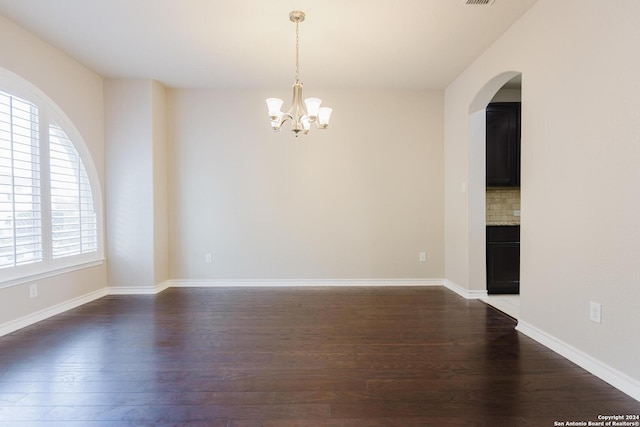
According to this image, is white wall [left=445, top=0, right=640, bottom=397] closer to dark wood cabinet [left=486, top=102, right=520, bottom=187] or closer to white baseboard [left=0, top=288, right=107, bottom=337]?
dark wood cabinet [left=486, top=102, right=520, bottom=187]

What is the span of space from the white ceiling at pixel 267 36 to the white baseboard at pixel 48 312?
2.73 m

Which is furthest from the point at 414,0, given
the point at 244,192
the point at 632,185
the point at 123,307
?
the point at 123,307

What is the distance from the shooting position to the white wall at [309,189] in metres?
4.44

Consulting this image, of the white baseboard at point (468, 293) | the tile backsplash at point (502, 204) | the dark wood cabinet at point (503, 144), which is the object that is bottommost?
the white baseboard at point (468, 293)

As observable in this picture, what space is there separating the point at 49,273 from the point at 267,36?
10.8 ft

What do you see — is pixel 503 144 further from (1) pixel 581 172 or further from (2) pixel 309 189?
(2) pixel 309 189

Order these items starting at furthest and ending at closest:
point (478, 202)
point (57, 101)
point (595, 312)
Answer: point (478, 202) < point (57, 101) < point (595, 312)

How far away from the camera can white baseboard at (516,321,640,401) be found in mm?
1841

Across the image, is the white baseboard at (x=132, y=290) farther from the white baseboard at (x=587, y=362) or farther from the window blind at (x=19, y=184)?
the white baseboard at (x=587, y=362)

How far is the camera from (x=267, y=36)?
120 inches

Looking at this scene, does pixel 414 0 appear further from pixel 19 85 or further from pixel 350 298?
pixel 19 85

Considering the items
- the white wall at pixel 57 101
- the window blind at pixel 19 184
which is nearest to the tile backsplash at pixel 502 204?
the white wall at pixel 57 101

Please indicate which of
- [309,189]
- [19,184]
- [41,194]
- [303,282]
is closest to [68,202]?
[41,194]

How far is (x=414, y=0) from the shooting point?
253cm
